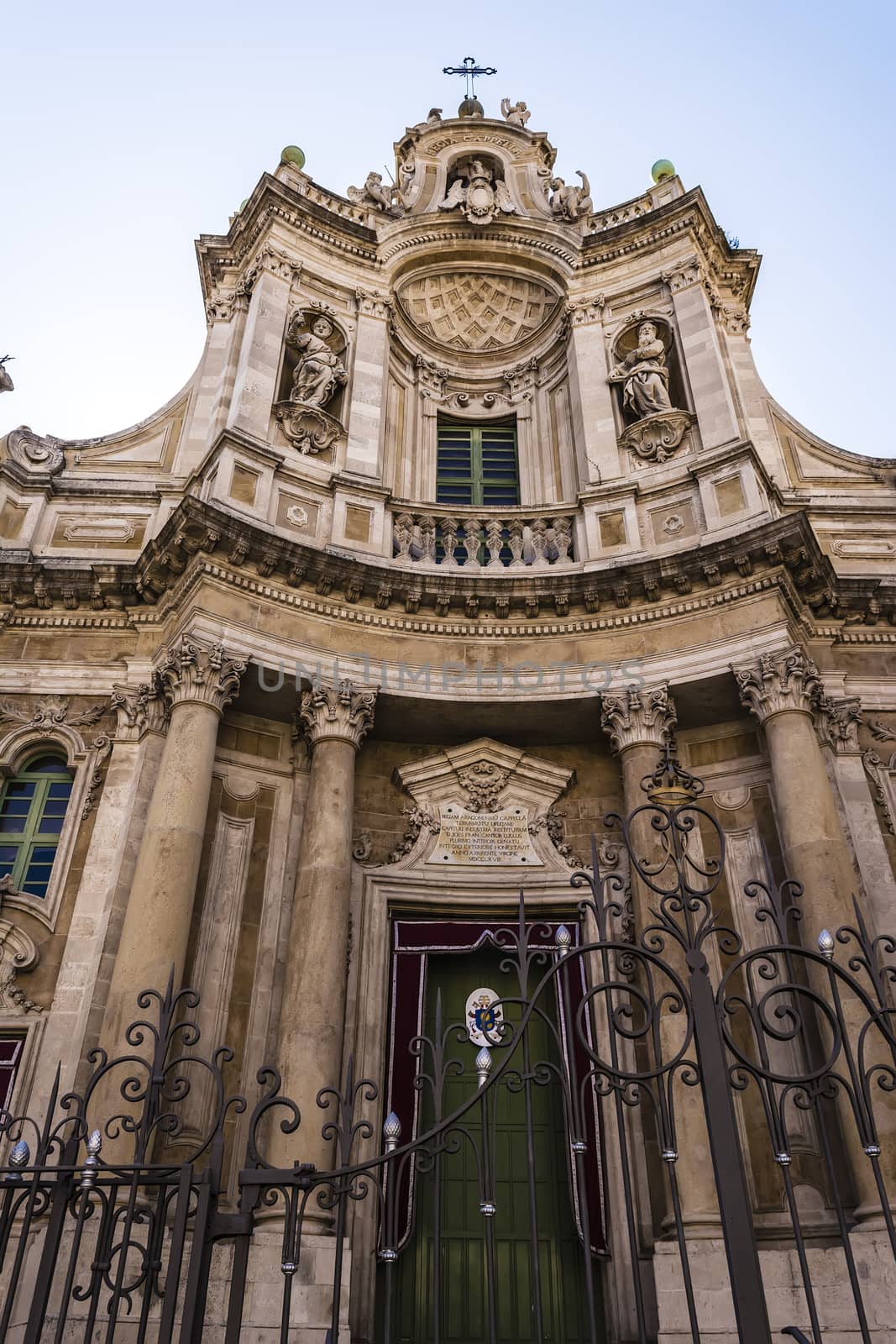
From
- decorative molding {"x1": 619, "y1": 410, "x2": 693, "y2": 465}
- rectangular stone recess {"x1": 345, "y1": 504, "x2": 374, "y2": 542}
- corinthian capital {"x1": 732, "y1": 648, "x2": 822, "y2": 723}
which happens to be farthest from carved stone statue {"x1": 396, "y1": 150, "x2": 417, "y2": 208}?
corinthian capital {"x1": 732, "y1": 648, "x2": 822, "y2": 723}

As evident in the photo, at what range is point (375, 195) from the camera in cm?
1883

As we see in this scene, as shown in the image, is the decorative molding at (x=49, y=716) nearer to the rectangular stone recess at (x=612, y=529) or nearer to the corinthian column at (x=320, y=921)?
the corinthian column at (x=320, y=921)

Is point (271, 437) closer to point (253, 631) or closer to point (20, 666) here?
point (253, 631)

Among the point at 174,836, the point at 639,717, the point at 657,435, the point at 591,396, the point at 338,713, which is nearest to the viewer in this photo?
the point at 174,836

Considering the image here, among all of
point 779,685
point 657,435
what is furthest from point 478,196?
point 779,685

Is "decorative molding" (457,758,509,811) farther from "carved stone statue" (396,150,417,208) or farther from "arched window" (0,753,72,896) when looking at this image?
"carved stone statue" (396,150,417,208)

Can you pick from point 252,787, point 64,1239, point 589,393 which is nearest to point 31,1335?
point 64,1239

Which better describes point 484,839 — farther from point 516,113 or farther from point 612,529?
point 516,113

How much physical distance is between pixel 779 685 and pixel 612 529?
3.44 metres

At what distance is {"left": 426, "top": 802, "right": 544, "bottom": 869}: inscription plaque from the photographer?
12.1 meters

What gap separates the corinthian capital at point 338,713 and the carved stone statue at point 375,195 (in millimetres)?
10818

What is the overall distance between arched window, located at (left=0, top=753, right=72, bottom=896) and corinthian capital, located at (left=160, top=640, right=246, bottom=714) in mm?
1926

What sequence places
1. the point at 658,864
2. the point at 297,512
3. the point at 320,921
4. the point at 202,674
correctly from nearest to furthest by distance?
the point at 320,921, the point at 658,864, the point at 202,674, the point at 297,512

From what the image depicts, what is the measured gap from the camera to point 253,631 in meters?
11.8
